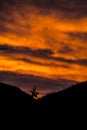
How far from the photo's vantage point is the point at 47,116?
5597cm

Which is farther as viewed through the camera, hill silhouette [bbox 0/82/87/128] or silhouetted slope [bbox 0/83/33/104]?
silhouetted slope [bbox 0/83/33/104]

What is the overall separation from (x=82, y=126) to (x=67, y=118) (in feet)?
14.5

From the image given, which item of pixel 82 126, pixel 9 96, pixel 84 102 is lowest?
pixel 82 126

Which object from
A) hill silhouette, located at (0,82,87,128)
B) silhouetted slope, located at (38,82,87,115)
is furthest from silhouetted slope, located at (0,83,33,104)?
silhouetted slope, located at (38,82,87,115)

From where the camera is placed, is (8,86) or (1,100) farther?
(8,86)

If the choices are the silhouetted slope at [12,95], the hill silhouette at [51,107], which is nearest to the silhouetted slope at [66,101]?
the hill silhouette at [51,107]

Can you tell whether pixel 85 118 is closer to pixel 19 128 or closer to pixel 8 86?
pixel 19 128

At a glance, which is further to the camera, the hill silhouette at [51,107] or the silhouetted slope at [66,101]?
the silhouetted slope at [66,101]

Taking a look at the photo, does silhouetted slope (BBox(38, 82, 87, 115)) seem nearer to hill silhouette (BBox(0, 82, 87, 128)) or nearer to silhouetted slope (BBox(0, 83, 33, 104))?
hill silhouette (BBox(0, 82, 87, 128))

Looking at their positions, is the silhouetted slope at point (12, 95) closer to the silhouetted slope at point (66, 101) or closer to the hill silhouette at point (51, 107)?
the hill silhouette at point (51, 107)

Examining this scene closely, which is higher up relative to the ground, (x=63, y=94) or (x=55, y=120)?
(x=63, y=94)

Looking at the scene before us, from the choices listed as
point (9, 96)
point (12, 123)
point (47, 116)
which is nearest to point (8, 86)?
point (9, 96)

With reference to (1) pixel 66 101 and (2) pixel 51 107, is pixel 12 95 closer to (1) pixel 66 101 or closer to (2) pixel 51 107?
(2) pixel 51 107

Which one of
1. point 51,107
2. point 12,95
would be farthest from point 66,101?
point 12,95
